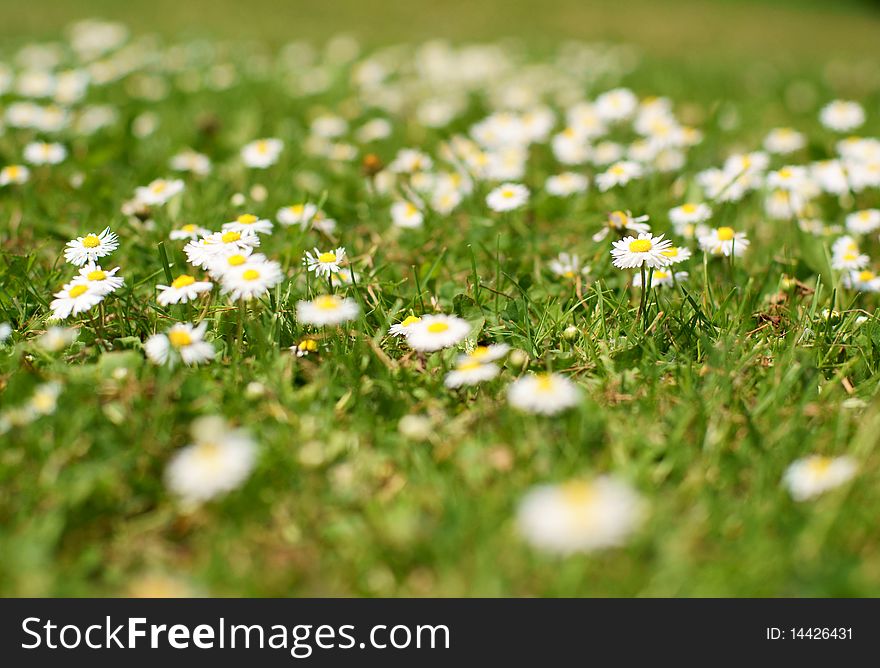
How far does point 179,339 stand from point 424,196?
110 cm

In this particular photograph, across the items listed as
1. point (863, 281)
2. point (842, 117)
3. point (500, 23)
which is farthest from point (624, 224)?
point (500, 23)

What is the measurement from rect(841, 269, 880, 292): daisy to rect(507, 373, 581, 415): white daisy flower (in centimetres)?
98

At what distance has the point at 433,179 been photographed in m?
2.75

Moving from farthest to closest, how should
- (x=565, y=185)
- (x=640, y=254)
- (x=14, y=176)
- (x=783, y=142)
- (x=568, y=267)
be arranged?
(x=783, y=142), (x=565, y=185), (x=14, y=176), (x=568, y=267), (x=640, y=254)

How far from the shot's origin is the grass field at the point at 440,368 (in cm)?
122

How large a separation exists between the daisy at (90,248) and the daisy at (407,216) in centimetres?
85

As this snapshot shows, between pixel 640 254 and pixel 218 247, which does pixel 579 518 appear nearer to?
pixel 640 254

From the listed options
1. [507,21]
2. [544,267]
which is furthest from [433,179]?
[507,21]

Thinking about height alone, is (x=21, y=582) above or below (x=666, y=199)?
below

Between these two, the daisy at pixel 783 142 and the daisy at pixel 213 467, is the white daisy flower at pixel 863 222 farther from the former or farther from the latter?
the daisy at pixel 213 467

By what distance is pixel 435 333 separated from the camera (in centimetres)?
165
